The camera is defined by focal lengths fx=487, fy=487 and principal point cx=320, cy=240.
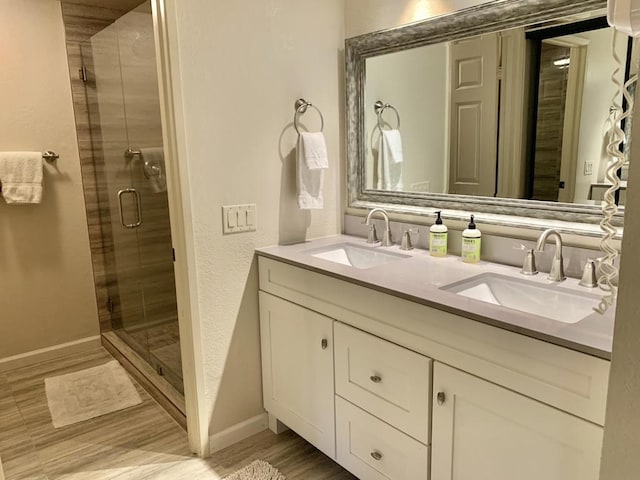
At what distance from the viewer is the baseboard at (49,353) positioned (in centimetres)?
291

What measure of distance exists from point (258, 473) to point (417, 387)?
0.85 metres

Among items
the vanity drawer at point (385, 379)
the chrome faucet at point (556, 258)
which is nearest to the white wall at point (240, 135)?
the vanity drawer at point (385, 379)

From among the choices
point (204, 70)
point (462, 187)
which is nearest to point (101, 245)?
point (204, 70)

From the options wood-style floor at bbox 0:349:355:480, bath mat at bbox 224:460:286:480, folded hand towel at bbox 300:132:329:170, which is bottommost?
wood-style floor at bbox 0:349:355:480

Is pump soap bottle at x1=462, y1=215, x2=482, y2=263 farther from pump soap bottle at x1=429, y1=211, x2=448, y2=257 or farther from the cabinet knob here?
the cabinet knob

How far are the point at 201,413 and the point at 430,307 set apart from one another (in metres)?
1.18

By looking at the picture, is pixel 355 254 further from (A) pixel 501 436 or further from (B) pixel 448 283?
(A) pixel 501 436

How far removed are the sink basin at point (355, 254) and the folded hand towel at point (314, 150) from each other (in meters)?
0.37

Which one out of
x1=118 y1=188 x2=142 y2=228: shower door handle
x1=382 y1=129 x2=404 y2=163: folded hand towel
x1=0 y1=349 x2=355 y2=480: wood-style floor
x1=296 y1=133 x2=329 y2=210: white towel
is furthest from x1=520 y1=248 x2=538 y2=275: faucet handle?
x1=118 y1=188 x2=142 y2=228: shower door handle

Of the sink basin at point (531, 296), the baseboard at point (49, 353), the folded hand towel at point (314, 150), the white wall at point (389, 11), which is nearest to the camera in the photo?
the sink basin at point (531, 296)

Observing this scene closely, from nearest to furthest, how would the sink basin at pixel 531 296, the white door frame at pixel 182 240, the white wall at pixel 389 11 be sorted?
the sink basin at pixel 531 296 < the white door frame at pixel 182 240 < the white wall at pixel 389 11

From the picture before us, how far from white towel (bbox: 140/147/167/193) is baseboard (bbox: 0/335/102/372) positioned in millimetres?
1350

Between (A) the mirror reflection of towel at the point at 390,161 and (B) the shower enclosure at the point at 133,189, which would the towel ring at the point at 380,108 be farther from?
(B) the shower enclosure at the point at 133,189

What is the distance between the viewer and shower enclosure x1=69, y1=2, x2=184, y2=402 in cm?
233
